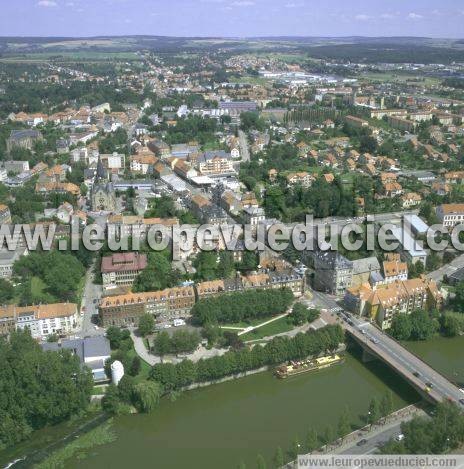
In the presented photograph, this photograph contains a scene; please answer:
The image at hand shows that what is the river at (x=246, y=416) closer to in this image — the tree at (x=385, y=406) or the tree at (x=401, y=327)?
the tree at (x=385, y=406)

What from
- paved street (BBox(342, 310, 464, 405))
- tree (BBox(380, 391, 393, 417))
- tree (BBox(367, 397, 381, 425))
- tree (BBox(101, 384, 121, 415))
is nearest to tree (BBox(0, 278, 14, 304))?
tree (BBox(101, 384, 121, 415))

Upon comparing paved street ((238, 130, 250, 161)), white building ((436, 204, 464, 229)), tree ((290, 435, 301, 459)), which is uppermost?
paved street ((238, 130, 250, 161))

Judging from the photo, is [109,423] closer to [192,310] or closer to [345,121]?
[192,310]

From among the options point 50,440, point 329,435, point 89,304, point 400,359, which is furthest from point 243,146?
point 329,435

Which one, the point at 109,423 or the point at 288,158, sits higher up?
the point at 288,158

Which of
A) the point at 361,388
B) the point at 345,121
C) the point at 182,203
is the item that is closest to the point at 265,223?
the point at 182,203

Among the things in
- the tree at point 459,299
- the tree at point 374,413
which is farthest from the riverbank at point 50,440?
the tree at point 459,299

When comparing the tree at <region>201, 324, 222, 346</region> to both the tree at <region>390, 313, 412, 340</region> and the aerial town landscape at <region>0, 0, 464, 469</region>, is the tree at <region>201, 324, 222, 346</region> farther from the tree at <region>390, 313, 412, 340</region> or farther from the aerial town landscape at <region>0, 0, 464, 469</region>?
the tree at <region>390, 313, 412, 340</region>
